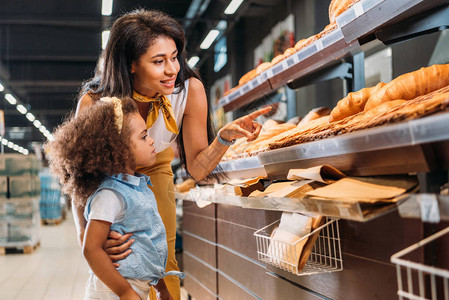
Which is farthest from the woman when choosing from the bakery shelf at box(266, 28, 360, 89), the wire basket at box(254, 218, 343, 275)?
the bakery shelf at box(266, 28, 360, 89)

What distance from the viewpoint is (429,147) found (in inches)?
44.2

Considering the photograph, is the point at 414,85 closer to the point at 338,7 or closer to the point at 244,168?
the point at 338,7

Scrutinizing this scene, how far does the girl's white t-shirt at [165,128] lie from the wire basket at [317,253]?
0.64 m

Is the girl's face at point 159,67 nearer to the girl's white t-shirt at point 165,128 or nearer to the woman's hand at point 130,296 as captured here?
the girl's white t-shirt at point 165,128

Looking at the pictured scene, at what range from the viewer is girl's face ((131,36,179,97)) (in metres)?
1.82

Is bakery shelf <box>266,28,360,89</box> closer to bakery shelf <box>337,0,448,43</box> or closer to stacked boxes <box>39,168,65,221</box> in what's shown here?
bakery shelf <box>337,0,448,43</box>

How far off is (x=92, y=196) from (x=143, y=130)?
0.93ft

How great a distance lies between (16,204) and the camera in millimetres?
7324

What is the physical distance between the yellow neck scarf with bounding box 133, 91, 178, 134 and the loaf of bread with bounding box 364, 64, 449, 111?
2.52 feet

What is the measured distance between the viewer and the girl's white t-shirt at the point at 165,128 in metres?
1.93

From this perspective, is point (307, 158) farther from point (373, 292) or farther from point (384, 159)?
point (373, 292)

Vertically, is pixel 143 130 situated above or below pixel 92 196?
above

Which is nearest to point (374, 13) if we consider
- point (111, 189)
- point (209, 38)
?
point (111, 189)

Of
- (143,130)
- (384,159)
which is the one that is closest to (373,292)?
(384,159)
